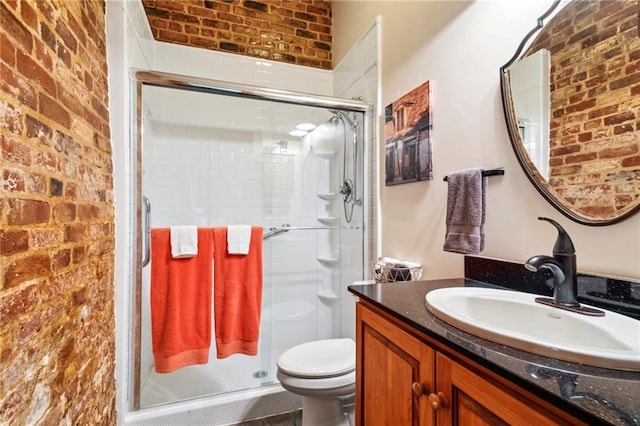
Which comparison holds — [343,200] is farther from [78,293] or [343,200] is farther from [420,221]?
[78,293]

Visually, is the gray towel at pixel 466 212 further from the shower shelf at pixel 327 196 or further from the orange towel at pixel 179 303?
the shower shelf at pixel 327 196

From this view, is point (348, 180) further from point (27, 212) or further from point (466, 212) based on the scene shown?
point (27, 212)

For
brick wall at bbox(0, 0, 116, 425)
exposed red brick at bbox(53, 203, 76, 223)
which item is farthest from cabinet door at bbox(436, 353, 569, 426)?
exposed red brick at bbox(53, 203, 76, 223)

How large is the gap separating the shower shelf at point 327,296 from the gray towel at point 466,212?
145 centimetres

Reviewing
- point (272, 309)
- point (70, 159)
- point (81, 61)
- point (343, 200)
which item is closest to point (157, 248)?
point (70, 159)

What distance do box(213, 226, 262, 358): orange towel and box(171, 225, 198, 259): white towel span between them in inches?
4.4

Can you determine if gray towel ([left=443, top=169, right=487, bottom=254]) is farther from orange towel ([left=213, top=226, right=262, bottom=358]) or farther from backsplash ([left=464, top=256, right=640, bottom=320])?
orange towel ([left=213, top=226, right=262, bottom=358])

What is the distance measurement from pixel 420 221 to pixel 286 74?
1.89 m

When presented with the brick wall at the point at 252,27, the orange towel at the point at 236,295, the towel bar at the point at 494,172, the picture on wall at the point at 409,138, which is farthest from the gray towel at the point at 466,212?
the brick wall at the point at 252,27

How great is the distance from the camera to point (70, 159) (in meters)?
1.07

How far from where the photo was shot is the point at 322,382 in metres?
1.41

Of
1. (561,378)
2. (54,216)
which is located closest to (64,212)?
(54,216)

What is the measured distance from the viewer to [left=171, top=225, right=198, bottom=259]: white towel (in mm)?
1653

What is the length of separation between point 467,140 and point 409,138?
38cm
